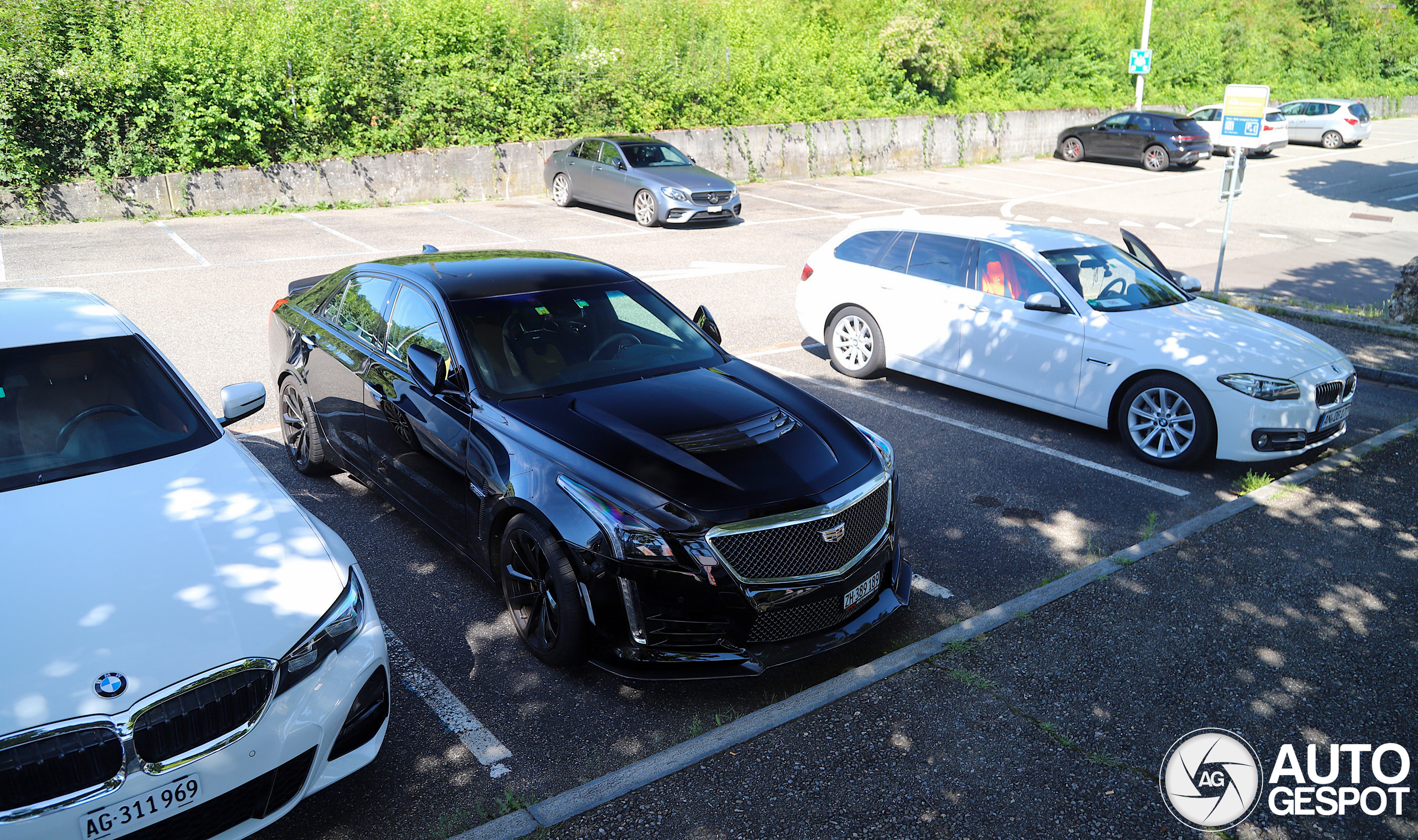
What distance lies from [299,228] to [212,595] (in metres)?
15.7

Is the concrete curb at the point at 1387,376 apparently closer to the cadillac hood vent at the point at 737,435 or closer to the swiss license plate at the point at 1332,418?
the swiss license plate at the point at 1332,418

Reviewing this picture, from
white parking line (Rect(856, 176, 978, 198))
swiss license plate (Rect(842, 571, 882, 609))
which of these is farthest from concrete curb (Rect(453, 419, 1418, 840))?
white parking line (Rect(856, 176, 978, 198))

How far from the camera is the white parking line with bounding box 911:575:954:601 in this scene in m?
5.41

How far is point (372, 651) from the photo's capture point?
357 centimetres

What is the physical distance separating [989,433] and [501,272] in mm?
4372

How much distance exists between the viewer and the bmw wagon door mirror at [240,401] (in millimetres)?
4695

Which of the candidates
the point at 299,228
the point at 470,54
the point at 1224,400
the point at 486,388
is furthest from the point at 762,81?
the point at 486,388

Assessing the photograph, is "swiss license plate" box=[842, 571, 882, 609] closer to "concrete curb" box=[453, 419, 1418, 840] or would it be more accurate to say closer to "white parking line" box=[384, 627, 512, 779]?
"concrete curb" box=[453, 419, 1418, 840]

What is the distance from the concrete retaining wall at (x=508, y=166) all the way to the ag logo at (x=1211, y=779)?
19496mm

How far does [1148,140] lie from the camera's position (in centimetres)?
2905

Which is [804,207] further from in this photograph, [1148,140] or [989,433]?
[989,433]

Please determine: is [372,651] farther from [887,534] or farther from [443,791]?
[887,534]

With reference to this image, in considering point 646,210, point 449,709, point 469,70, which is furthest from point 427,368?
point 469,70

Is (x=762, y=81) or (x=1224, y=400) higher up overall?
(x=762, y=81)
